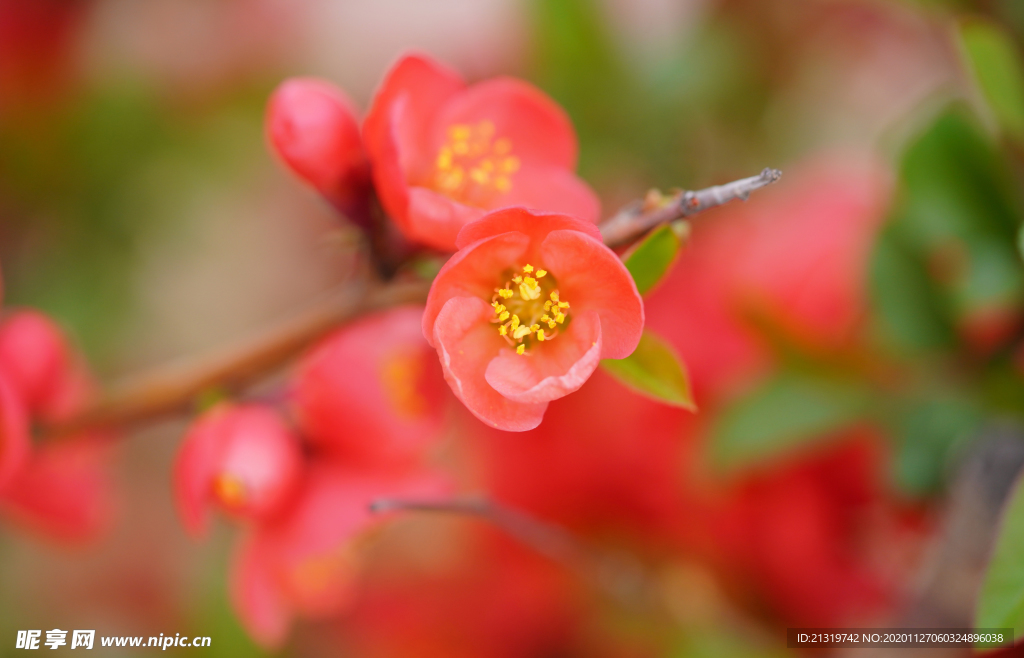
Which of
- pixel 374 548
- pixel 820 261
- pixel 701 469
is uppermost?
pixel 820 261

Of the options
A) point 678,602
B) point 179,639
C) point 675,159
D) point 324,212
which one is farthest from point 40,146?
point 678,602

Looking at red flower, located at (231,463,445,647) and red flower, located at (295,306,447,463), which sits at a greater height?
red flower, located at (295,306,447,463)

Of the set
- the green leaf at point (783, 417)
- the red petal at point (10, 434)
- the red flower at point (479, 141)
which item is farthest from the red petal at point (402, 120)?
the green leaf at point (783, 417)

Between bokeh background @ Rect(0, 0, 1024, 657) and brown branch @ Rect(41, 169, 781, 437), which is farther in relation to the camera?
bokeh background @ Rect(0, 0, 1024, 657)

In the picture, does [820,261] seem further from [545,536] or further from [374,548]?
[374,548]

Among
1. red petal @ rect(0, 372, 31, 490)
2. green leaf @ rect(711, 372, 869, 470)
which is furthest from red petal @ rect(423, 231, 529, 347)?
green leaf @ rect(711, 372, 869, 470)

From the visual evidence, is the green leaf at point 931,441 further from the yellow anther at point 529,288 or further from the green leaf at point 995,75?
the yellow anther at point 529,288

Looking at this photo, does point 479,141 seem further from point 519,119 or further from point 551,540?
point 551,540

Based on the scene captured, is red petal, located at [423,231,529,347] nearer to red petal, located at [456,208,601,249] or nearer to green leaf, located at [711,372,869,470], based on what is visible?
red petal, located at [456,208,601,249]

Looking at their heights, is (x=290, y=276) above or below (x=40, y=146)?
below
